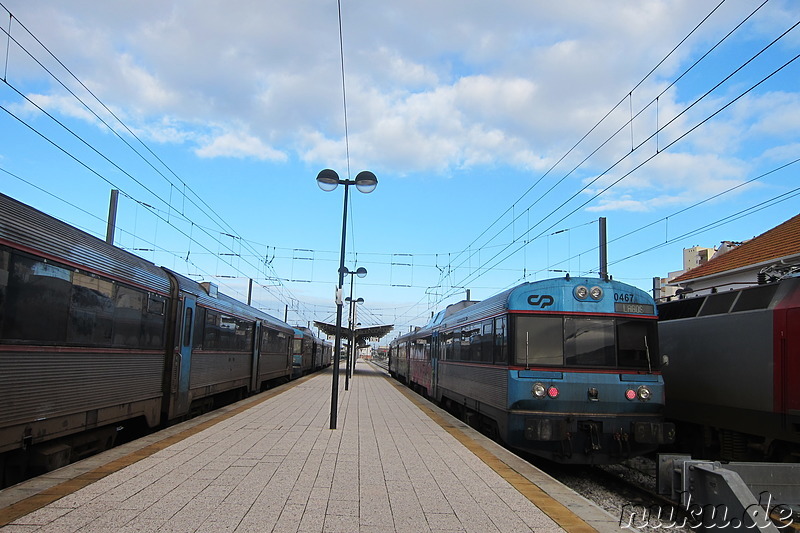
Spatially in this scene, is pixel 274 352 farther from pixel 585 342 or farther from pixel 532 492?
pixel 532 492

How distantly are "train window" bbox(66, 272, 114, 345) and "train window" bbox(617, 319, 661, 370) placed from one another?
7.37 metres

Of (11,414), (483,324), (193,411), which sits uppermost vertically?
(483,324)

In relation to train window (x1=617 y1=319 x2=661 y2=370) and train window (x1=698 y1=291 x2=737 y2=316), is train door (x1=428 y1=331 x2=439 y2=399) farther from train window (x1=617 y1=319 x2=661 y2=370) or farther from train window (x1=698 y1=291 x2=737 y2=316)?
train window (x1=617 y1=319 x2=661 y2=370)

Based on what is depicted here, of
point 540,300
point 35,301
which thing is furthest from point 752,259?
point 35,301

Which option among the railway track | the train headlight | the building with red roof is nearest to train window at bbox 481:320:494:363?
the railway track

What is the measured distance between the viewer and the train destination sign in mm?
9023

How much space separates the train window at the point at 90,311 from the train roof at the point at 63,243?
0.19 metres

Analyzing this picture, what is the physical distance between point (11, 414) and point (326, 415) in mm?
7674

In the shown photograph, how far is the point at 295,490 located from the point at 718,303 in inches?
295

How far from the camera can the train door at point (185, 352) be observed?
37.3 feet

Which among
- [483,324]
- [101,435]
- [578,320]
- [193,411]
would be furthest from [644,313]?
[193,411]

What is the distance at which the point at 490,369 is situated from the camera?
10.0 metres

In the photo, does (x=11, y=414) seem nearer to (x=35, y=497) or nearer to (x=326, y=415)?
(x=35, y=497)

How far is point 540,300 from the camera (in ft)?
29.7
